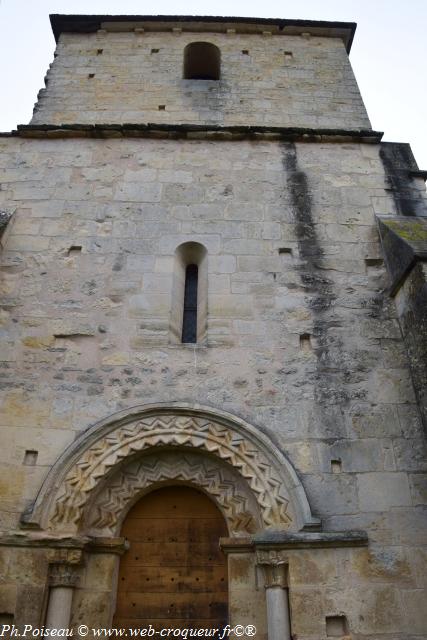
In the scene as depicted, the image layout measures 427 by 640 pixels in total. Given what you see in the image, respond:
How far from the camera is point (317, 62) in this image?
9.33 m

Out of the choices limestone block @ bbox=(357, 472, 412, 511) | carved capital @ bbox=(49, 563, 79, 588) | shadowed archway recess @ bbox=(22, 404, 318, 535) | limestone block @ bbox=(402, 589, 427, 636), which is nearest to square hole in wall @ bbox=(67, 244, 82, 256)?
shadowed archway recess @ bbox=(22, 404, 318, 535)

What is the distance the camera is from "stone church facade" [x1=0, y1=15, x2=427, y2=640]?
4391 millimetres

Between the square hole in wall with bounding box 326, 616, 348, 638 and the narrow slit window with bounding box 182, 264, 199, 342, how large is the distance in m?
3.01

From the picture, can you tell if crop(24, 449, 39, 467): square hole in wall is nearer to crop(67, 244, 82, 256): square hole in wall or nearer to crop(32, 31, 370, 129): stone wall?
crop(67, 244, 82, 256): square hole in wall

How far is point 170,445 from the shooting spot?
4.90 meters

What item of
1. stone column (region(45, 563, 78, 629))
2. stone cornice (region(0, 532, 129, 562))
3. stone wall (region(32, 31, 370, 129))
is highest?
→ stone wall (region(32, 31, 370, 129))

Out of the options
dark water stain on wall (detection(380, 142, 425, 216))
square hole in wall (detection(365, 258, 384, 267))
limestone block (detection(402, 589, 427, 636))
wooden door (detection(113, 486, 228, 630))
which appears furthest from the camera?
dark water stain on wall (detection(380, 142, 425, 216))

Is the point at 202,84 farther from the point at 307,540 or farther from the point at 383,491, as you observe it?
the point at 307,540

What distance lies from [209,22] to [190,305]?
264 inches

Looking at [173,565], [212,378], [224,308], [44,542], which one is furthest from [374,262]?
[44,542]

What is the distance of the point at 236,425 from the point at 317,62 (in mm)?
7443

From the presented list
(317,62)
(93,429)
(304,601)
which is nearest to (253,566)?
(304,601)

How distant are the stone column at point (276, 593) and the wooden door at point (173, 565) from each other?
0.48m

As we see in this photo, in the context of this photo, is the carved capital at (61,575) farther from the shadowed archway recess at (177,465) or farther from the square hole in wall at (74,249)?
the square hole in wall at (74,249)
